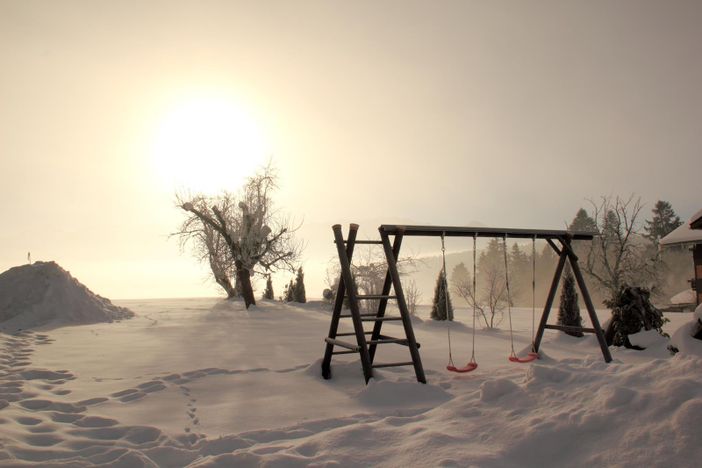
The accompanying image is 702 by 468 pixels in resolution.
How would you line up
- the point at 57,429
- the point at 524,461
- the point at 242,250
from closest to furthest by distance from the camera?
the point at 524,461 → the point at 57,429 → the point at 242,250

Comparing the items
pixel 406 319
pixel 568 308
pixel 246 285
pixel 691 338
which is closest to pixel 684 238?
pixel 568 308

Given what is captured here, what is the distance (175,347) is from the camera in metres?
9.75

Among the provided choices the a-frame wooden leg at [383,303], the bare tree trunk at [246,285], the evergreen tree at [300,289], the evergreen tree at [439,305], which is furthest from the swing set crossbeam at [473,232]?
the evergreen tree at [300,289]

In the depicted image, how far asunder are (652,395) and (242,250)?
19.9 meters

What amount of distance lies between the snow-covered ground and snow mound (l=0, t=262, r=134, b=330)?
6.49 meters

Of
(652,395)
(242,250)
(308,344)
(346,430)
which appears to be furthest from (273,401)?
(242,250)

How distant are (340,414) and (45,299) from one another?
521 inches

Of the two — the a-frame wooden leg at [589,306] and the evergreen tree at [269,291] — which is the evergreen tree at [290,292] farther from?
the a-frame wooden leg at [589,306]

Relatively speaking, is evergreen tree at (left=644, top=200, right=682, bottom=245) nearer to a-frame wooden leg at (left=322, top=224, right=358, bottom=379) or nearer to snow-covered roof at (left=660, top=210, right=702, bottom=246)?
snow-covered roof at (left=660, top=210, right=702, bottom=246)

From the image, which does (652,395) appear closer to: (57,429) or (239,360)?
(57,429)

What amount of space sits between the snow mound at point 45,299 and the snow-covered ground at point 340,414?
21.3ft

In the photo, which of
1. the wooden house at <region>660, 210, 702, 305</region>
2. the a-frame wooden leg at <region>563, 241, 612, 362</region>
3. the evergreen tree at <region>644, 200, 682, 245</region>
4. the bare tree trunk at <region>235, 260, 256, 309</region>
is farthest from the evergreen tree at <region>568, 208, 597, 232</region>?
the a-frame wooden leg at <region>563, 241, 612, 362</region>

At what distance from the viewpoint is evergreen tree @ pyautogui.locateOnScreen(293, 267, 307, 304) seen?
25578 millimetres

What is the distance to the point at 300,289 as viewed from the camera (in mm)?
25844
